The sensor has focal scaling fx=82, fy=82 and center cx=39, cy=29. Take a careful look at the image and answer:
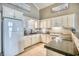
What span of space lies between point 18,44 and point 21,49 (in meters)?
0.12

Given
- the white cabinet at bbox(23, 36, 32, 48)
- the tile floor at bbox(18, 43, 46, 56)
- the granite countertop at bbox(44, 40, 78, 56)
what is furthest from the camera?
the white cabinet at bbox(23, 36, 32, 48)

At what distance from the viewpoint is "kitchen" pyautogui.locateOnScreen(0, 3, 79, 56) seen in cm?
142

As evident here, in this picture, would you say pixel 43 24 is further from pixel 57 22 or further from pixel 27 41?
pixel 27 41

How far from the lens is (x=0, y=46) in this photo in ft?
4.66

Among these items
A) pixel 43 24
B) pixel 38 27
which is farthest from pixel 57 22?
pixel 38 27

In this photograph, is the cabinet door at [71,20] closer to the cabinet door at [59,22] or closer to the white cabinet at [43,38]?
the cabinet door at [59,22]

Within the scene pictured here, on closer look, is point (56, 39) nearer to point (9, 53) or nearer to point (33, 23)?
point (33, 23)

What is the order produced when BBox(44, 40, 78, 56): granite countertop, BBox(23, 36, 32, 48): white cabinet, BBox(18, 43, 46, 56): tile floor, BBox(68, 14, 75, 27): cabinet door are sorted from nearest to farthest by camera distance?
BBox(44, 40, 78, 56): granite countertop
BBox(68, 14, 75, 27): cabinet door
BBox(18, 43, 46, 56): tile floor
BBox(23, 36, 32, 48): white cabinet

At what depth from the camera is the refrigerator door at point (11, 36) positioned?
1502 mm

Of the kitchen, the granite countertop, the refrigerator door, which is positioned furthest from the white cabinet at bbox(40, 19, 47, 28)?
the refrigerator door

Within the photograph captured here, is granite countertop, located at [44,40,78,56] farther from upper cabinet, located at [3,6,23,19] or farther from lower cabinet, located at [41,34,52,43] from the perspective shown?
upper cabinet, located at [3,6,23,19]

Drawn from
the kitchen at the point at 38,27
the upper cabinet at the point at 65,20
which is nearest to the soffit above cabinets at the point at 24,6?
the kitchen at the point at 38,27

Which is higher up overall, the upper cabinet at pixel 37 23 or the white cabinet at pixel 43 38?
the upper cabinet at pixel 37 23

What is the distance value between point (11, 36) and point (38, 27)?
0.56 meters
